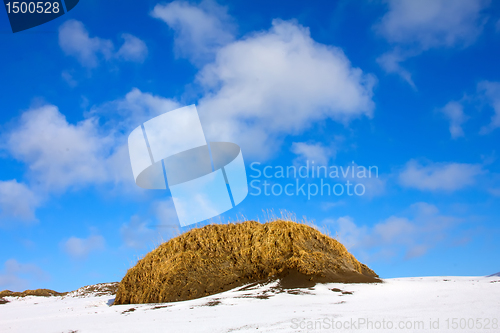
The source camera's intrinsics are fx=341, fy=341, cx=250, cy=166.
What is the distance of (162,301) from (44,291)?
13.7m

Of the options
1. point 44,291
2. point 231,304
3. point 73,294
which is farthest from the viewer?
point 44,291

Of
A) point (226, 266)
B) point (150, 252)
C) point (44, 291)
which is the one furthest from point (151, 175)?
point (44, 291)

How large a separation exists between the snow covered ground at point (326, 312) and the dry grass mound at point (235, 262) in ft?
2.10

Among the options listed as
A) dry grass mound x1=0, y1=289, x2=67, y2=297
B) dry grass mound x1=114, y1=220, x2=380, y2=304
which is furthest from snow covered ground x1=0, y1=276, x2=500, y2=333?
dry grass mound x1=0, y1=289, x2=67, y2=297

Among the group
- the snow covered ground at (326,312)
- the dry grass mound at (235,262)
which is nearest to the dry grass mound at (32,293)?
the dry grass mound at (235,262)

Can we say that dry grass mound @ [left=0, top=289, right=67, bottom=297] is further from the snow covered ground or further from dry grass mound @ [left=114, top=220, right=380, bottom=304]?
the snow covered ground

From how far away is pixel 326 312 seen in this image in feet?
15.4

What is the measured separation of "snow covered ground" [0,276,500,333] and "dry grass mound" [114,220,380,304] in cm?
64

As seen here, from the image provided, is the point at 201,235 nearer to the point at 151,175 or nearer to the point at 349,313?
the point at 151,175

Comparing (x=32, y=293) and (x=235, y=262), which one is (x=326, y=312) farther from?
(x=32, y=293)

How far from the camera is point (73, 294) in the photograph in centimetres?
1495

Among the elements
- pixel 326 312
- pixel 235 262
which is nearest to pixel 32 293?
pixel 235 262

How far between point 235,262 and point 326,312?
12.8 ft

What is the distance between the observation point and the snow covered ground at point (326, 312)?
3.90m
